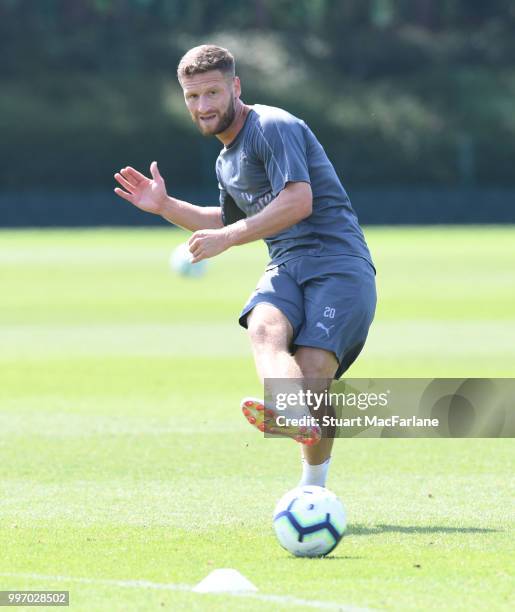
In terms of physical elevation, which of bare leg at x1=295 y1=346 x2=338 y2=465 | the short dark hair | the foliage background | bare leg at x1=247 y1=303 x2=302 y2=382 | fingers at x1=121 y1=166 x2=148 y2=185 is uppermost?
the short dark hair

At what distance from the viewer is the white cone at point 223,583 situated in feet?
21.2

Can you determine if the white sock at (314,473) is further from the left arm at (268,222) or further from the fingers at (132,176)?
the fingers at (132,176)

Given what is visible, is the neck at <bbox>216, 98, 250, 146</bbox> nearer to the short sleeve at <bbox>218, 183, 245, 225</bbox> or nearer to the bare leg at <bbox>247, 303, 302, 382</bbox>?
the short sleeve at <bbox>218, 183, 245, 225</bbox>

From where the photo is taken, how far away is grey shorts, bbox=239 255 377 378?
8258 mm

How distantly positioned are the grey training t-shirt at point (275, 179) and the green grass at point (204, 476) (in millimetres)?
1505

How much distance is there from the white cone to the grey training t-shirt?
7.90 ft

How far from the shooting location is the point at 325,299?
27.3 feet

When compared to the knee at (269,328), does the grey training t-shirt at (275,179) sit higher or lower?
higher

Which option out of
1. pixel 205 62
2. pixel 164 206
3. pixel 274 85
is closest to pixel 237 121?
pixel 205 62

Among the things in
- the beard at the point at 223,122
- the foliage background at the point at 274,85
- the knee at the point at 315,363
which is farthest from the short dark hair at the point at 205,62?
the foliage background at the point at 274,85

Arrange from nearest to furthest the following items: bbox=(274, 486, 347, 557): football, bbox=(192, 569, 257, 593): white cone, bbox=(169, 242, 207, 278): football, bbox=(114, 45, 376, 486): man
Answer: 1. bbox=(192, 569, 257, 593): white cone
2. bbox=(274, 486, 347, 557): football
3. bbox=(114, 45, 376, 486): man
4. bbox=(169, 242, 207, 278): football

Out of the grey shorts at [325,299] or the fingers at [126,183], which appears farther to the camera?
the fingers at [126,183]

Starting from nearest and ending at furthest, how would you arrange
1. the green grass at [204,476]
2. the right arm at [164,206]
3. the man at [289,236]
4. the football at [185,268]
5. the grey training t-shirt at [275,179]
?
the green grass at [204,476] → the man at [289,236] → the grey training t-shirt at [275,179] → the right arm at [164,206] → the football at [185,268]

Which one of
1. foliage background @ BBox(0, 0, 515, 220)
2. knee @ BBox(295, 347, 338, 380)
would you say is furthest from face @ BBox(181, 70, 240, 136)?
foliage background @ BBox(0, 0, 515, 220)
